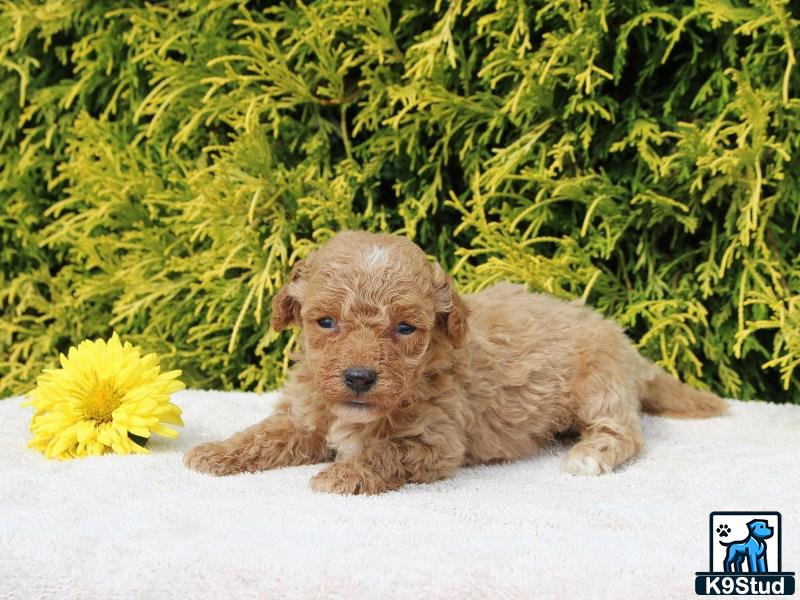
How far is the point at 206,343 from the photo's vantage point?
5070 mm

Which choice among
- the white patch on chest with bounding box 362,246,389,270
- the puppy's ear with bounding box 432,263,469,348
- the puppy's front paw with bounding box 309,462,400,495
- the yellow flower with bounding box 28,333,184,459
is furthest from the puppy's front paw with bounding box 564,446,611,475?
the yellow flower with bounding box 28,333,184,459

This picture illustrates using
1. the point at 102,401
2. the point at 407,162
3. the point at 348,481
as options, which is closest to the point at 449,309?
the point at 348,481

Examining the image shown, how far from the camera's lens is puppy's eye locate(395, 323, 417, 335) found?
3.04 metres

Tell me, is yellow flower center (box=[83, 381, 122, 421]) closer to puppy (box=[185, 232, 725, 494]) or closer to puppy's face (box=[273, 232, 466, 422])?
puppy (box=[185, 232, 725, 494])

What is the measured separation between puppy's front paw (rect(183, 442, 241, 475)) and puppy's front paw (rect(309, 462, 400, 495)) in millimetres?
386

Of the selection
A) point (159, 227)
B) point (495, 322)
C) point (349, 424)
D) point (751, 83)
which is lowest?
point (349, 424)

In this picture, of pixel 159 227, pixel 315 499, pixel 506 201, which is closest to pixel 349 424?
pixel 315 499

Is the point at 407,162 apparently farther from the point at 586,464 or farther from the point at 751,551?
the point at 751,551

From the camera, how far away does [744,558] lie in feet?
7.88

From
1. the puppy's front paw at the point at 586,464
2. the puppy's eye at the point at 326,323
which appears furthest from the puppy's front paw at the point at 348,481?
the puppy's front paw at the point at 586,464

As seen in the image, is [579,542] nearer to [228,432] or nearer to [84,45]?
[228,432]

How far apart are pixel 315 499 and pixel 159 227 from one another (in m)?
2.84

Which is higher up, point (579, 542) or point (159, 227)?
point (159, 227)

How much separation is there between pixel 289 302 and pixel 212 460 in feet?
2.10
